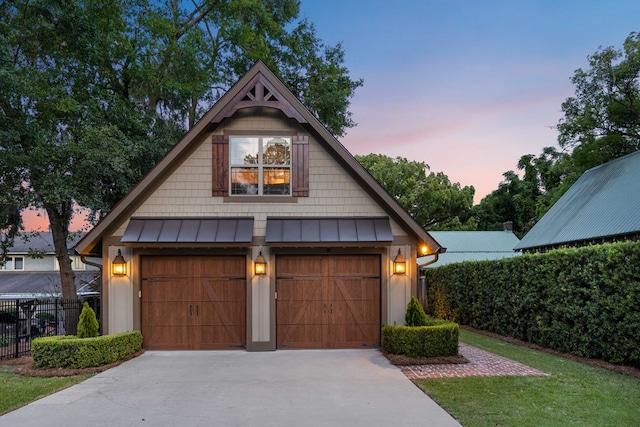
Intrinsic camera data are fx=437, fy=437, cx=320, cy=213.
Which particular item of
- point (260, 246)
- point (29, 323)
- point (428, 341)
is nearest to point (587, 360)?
point (428, 341)

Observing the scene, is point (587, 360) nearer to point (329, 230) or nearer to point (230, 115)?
point (329, 230)

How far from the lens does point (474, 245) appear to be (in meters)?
27.8

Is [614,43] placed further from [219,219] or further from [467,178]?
[219,219]

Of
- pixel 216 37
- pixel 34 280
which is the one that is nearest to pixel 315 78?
pixel 216 37

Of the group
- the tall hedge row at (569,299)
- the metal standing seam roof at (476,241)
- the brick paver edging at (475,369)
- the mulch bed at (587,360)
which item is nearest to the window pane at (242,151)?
the brick paver edging at (475,369)

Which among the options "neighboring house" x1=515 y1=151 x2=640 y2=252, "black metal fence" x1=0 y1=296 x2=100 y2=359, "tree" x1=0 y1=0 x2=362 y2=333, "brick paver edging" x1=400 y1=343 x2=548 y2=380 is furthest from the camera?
"neighboring house" x1=515 y1=151 x2=640 y2=252

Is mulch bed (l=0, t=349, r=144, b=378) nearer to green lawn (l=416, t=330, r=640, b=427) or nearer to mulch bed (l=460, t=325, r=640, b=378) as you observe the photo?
green lawn (l=416, t=330, r=640, b=427)

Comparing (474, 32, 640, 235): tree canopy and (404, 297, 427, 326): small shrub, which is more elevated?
(474, 32, 640, 235): tree canopy

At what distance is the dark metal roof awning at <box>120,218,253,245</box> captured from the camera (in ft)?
32.9

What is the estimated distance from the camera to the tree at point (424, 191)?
38.7 meters

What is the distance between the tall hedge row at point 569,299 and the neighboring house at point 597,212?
4.79 metres

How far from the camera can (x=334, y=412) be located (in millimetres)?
5859

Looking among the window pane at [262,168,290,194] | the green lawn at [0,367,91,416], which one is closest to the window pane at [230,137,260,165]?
the window pane at [262,168,290,194]

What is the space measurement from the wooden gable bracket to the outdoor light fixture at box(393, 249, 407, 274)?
3984 mm
